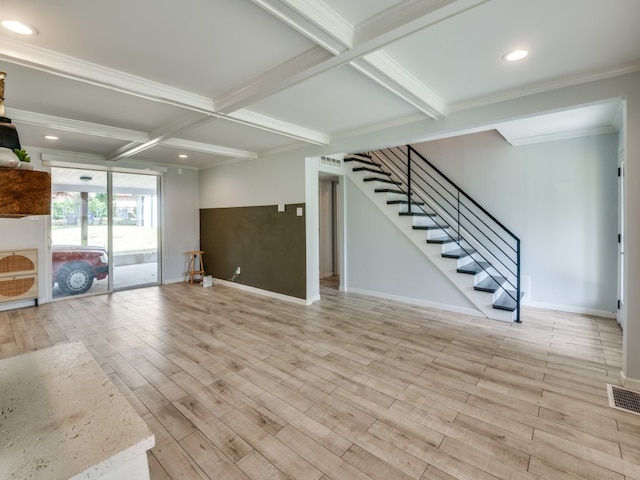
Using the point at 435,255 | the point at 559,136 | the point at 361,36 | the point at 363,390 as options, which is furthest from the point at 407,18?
the point at 559,136

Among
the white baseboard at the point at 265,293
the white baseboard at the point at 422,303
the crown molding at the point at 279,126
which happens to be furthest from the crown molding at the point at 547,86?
the white baseboard at the point at 265,293

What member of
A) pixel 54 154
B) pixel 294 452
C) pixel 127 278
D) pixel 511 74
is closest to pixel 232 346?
pixel 294 452

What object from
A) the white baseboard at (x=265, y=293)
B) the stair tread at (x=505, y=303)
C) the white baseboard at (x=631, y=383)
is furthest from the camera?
the white baseboard at (x=265, y=293)

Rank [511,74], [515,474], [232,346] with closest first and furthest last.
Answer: [515,474] → [511,74] → [232,346]

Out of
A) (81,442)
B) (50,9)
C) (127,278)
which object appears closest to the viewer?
(81,442)

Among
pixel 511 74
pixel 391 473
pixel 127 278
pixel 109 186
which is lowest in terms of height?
pixel 391 473

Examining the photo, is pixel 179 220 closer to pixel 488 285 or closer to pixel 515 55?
pixel 488 285

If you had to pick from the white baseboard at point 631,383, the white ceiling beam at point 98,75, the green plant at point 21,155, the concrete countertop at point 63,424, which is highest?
the white ceiling beam at point 98,75

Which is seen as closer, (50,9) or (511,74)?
(50,9)

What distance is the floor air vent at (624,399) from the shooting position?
2.31 metres

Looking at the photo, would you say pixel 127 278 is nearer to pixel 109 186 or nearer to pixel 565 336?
pixel 109 186

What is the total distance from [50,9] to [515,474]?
387cm

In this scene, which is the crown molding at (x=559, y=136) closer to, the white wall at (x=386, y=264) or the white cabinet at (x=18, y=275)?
the white wall at (x=386, y=264)

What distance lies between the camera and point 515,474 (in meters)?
1.72
